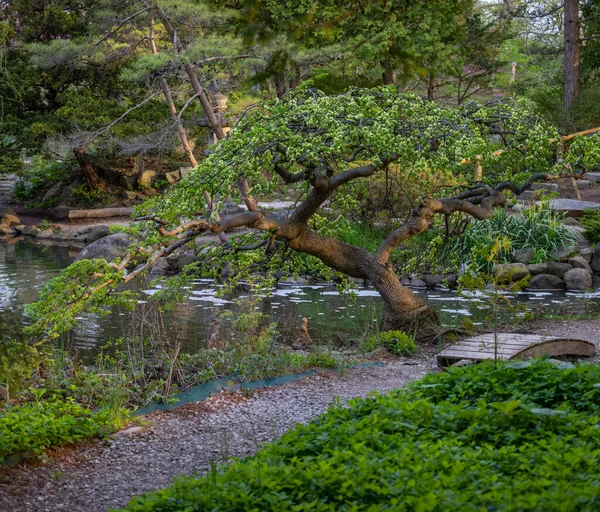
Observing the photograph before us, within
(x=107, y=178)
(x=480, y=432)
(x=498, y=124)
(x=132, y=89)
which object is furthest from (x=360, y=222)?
(x=480, y=432)

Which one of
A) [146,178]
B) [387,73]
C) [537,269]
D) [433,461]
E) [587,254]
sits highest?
[387,73]

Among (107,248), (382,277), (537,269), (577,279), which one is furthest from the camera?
(107,248)

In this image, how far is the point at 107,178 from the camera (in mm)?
25406

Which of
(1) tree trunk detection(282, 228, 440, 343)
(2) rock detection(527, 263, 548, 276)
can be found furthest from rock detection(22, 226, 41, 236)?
(1) tree trunk detection(282, 228, 440, 343)

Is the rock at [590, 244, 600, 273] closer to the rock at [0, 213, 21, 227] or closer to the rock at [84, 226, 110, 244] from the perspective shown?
the rock at [84, 226, 110, 244]

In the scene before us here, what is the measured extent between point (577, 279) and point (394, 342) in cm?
693

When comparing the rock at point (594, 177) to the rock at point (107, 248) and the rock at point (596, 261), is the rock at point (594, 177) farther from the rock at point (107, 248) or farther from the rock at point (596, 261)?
the rock at point (107, 248)

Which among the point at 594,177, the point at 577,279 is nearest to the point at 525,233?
the point at 577,279

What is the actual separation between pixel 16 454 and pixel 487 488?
275 cm

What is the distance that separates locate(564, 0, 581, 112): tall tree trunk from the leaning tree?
10542 millimetres

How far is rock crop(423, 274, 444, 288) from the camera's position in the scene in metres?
14.2

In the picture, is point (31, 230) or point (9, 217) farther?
point (9, 217)

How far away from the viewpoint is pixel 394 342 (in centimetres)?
811

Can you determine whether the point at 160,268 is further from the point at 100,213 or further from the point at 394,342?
the point at 394,342
